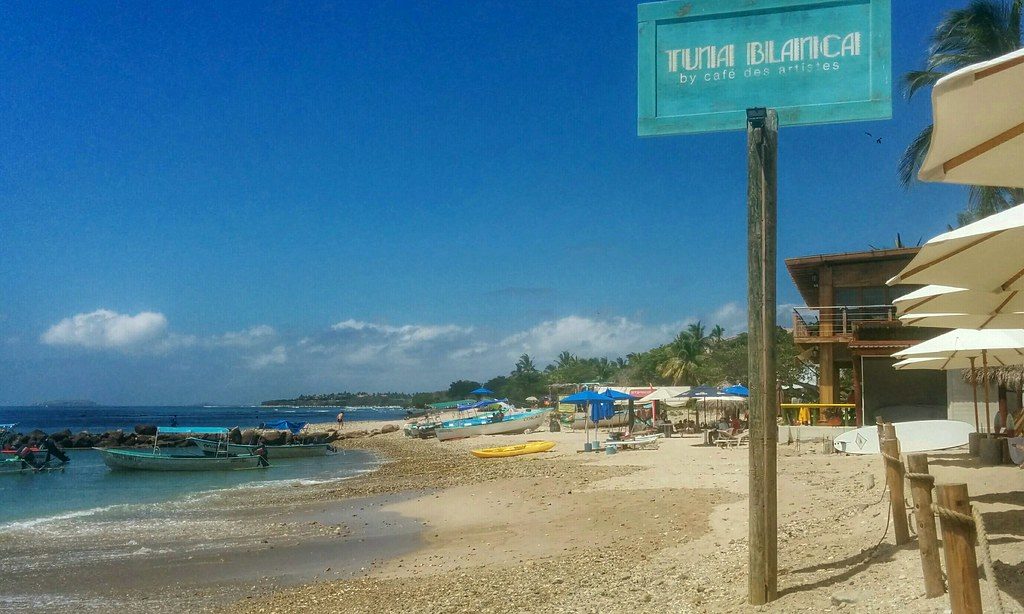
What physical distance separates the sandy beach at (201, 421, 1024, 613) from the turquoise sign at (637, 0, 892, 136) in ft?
11.3

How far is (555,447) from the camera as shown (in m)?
30.6

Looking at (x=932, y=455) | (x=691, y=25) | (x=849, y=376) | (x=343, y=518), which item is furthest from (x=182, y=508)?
(x=849, y=376)

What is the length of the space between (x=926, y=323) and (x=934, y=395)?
1953 centimetres

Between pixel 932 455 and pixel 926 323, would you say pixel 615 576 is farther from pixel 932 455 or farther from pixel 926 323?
pixel 932 455

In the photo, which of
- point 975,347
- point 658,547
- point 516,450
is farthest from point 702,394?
point 658,547

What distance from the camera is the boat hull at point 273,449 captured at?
34.1 meters

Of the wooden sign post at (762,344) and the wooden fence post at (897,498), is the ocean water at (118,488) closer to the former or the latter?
the wooden sign post at (762,344)

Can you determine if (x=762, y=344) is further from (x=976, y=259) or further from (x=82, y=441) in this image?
(x=82, y=441)

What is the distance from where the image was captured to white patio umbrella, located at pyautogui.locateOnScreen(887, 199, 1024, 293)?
15.4ft

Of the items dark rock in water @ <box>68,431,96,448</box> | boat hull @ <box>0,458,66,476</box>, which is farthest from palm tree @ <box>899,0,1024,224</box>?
dark rock in water @ <box>68,431,96,448</box>

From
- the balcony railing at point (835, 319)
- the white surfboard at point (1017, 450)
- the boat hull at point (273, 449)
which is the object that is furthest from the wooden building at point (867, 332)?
the boat hull at point (273, 449)

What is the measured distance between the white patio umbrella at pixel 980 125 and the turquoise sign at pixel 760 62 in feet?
5.55

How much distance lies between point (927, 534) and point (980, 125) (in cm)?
260

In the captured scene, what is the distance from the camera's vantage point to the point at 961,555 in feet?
12.7
